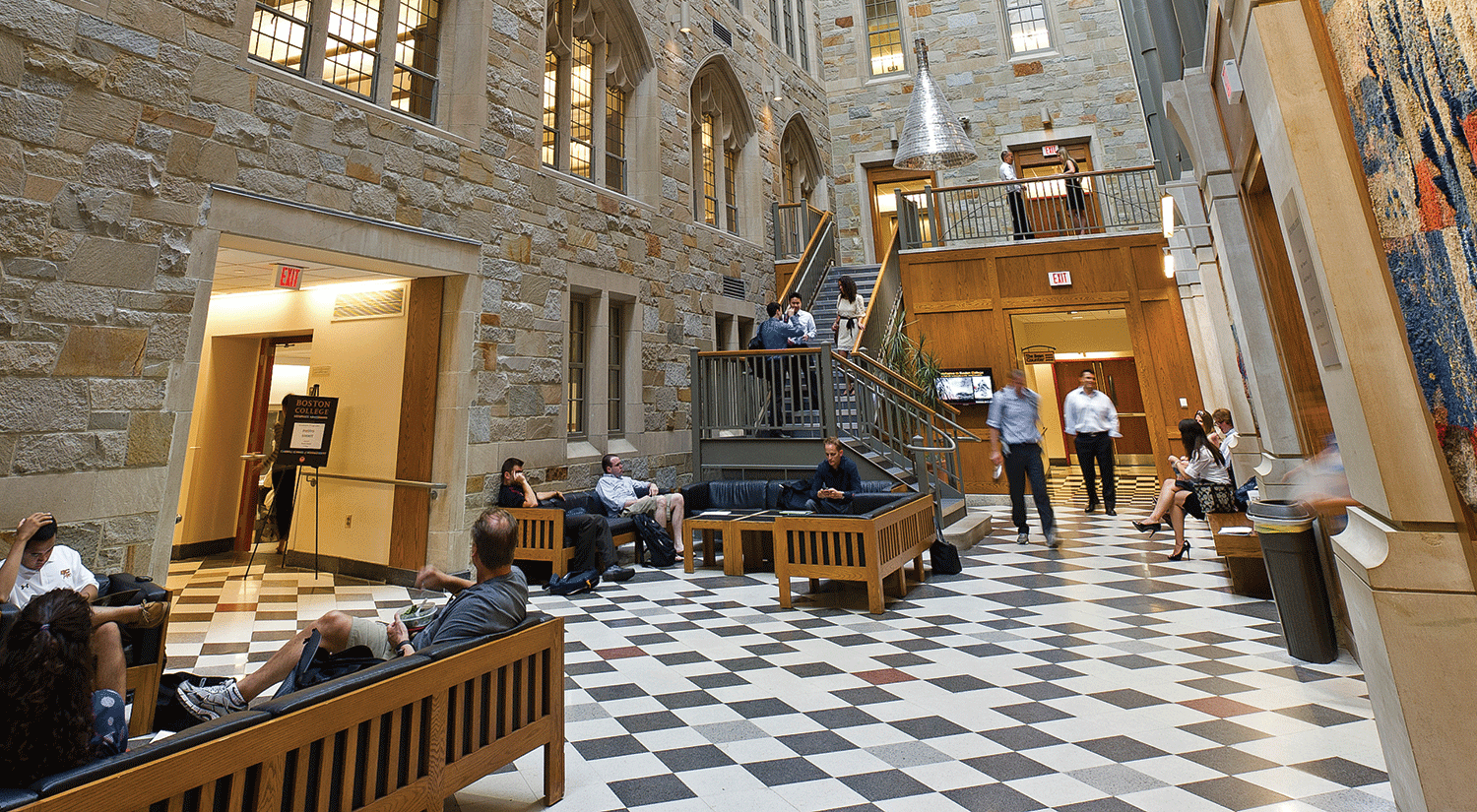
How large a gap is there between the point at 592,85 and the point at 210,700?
736cm

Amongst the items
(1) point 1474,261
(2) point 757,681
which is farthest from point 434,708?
(1) point 1474,261

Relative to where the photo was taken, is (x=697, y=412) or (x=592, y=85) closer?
(x=697, y=412)

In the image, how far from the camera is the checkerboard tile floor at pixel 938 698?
2150 millimetres

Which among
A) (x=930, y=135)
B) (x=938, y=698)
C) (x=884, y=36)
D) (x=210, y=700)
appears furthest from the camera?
(x=884, y=36)

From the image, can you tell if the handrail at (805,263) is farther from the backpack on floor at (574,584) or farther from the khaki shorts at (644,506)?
the backpack on floor at (574,584)

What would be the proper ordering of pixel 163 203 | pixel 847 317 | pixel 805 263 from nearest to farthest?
pixel 163 203 → pixel 847 317 → pixel 805 263

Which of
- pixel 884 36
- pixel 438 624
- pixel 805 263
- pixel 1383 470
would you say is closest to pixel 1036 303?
pixel 805 263

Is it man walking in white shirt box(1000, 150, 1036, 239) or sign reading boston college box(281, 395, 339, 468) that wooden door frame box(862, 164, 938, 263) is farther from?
sign reading boston college box(281, 395, 339, 468)

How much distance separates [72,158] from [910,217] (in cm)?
939

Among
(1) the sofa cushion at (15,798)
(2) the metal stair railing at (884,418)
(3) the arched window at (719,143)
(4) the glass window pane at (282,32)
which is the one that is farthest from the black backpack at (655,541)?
(1) the sofa cushion at (15,798)

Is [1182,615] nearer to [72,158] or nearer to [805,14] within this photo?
[72,158]

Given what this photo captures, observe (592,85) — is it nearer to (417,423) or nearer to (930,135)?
(930,135)

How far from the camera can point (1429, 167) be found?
1415 millimetres

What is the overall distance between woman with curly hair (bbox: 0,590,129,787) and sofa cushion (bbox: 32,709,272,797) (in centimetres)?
5
